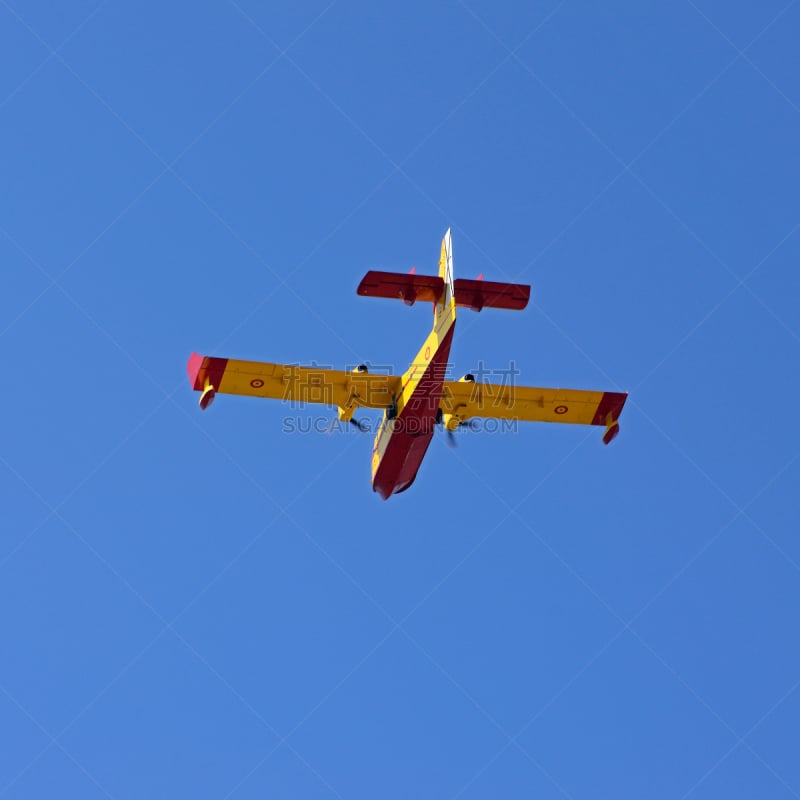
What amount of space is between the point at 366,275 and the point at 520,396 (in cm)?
664

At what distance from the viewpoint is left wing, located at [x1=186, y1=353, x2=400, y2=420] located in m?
34.8

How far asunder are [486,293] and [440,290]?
116cm

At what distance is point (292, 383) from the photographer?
35.2 metres

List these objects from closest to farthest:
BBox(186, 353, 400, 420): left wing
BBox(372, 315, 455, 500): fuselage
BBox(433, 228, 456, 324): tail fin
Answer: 1. BBox(433, 228, 456, 324): tail fin
2. BBox(372, 315, 455, 500): fuselage
3. BBox(186, 353, 400, 420): left wing

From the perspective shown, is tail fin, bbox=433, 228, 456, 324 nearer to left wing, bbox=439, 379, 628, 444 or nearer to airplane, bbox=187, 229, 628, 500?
airplane, bbox=187, 229, 628, 500

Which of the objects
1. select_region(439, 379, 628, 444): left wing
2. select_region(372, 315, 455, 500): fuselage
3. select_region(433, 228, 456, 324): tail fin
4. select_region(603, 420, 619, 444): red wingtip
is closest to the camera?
select_region(433, 228, 456, 324): tail fin

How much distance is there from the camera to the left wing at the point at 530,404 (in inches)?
1414

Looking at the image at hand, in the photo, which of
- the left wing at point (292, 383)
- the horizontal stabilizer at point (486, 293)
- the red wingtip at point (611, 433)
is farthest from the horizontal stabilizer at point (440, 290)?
the red wingtip at point (611, 433)

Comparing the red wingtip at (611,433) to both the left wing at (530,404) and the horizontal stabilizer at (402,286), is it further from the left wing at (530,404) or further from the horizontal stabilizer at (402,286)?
the horizontal stabilizer at (402,286)

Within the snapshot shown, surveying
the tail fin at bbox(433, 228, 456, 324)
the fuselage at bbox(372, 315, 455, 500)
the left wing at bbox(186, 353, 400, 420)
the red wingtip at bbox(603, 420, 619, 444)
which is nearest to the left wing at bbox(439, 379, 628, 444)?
the red wingtip at bbox(603, 420, 619, 444)

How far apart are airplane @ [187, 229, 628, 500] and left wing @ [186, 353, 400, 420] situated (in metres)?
0.03

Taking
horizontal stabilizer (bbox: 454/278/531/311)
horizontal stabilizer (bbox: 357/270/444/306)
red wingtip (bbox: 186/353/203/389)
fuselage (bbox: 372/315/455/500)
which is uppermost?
horizontal stabilizer (bbox: 454/278/531/311)


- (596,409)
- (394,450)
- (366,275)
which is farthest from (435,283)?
(596,409)

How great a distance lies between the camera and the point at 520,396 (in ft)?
121
